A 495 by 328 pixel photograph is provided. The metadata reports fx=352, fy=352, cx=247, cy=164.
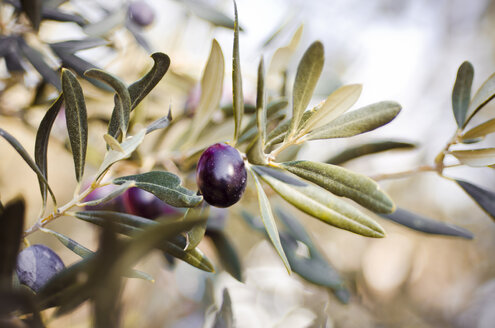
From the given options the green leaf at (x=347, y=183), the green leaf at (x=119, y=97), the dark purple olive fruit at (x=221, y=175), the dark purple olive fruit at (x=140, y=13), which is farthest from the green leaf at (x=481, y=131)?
the dark purple olive fruit at (x=140, y=13)

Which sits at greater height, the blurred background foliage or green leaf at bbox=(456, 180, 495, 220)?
green leaf at bbox=(456, 180, 495, 220)

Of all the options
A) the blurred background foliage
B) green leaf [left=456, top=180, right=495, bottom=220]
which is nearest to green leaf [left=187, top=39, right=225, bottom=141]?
the blurred background foliage

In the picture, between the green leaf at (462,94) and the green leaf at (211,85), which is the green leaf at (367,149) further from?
the green leaf at (211,85)

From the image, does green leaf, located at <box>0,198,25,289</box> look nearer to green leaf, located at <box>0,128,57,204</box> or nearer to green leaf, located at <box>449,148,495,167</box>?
green leaf, located at <box>0,128,57,204</box>

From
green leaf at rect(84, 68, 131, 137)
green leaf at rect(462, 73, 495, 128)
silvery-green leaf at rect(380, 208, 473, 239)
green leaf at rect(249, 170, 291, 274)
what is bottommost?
silvery-green leaf at rect(380, 208, 473, 239)

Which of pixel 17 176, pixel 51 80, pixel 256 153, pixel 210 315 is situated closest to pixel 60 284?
pixel 256 153

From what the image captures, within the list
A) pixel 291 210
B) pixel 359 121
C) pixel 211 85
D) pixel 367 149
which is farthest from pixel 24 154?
pixel 291 210

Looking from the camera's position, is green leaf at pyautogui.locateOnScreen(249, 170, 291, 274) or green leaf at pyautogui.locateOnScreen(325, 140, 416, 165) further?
green leaf at pyautogui.locateOnScreen(325, 140, 416, 165)
